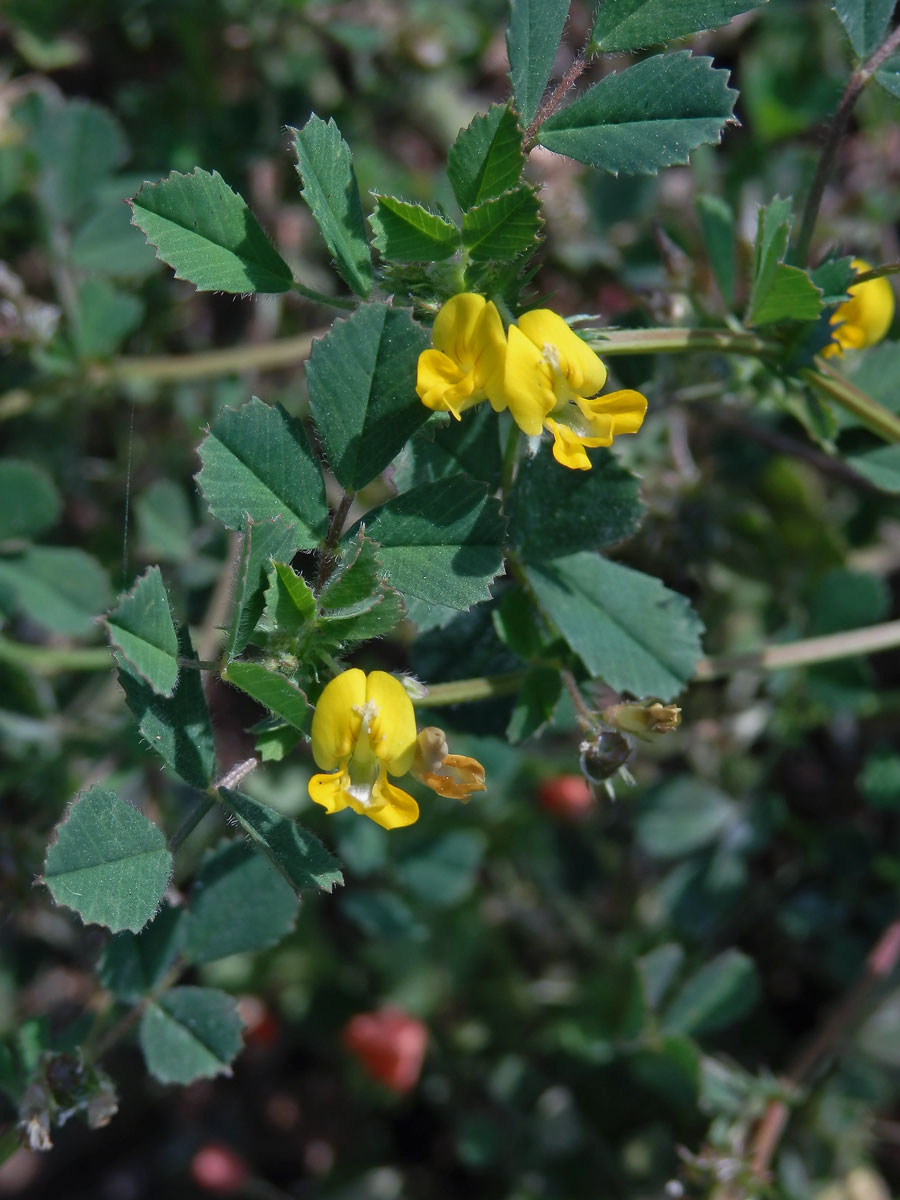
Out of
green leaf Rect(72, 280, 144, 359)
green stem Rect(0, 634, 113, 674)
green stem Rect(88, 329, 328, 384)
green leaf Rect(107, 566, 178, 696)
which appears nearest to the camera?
green leaf Rect(107, 566, 178, 696)

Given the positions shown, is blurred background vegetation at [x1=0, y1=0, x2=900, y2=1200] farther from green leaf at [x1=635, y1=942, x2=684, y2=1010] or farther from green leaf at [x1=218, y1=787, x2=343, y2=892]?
green leaf at [x1=218, y1=787, x2=343, y2=892]

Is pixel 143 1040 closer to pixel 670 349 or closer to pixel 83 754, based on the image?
pixel 83 754

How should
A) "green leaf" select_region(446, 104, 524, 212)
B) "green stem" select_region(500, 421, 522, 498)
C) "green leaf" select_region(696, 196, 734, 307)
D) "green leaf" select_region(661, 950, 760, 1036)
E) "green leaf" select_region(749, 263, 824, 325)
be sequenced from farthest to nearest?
"green leaf" select_region(661, 950, 760, 1036) < "green leaf" select_region(696, 196, 734, 307) < "green stem" select_region(500, 421, 522, 498) < "green leaf" select_region(749, 263, 824, 325) < "green leaf" select_region(446, 104, 524, 212)

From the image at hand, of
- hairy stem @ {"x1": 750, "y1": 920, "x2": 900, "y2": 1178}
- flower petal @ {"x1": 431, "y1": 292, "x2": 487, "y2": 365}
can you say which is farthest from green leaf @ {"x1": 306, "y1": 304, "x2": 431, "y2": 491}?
hairy stem @ {"x1": 750, "y1": 920, "x2": 900, "y2": 1178}

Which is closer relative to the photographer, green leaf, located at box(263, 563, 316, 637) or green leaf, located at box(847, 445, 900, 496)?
green leaf, located at box(263, 563, 316, 637)

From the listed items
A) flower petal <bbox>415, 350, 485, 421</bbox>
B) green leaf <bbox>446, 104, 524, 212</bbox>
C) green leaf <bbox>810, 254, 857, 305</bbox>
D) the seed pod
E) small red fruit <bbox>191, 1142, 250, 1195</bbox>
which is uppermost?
green leaf <bbox>446, 104, 524, 212</bbox>

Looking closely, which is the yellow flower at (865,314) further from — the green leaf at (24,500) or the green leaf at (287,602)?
the green leaf at (24,500)
